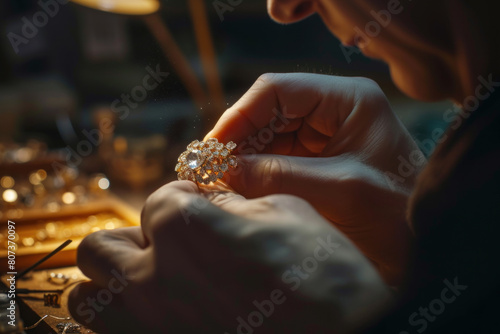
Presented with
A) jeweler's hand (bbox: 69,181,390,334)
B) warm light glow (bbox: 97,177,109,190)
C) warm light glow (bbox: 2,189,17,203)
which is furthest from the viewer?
warm light glow (bbox: 97,177,109,190)

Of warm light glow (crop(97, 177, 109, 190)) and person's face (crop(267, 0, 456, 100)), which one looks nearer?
person's face (crop(267, 0, 456, 100))

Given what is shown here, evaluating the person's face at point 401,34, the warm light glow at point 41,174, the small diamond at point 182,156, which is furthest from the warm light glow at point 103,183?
the person's face at point 401,34

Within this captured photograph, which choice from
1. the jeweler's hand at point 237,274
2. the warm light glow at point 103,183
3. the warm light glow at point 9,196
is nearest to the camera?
the jeweler's hand at point 237,274

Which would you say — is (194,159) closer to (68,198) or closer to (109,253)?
(109,253)

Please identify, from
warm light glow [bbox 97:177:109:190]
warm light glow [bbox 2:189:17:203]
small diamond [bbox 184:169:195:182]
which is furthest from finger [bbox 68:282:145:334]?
warm light glow [bbox 97:177:109:190]

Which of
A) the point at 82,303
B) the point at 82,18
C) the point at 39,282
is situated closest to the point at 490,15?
the point at 82,303

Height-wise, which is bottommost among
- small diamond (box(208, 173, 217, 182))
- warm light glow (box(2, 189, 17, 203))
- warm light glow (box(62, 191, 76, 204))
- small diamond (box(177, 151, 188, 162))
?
warm light glow (box(62, 191, 76, 204))

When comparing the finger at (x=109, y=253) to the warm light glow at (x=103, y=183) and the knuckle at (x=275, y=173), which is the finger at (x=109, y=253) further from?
the warm light glow at (x=103, y=183)

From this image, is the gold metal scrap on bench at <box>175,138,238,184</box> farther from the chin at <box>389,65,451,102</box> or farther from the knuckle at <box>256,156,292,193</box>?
the chin at <box>389,65,451,102</box>
